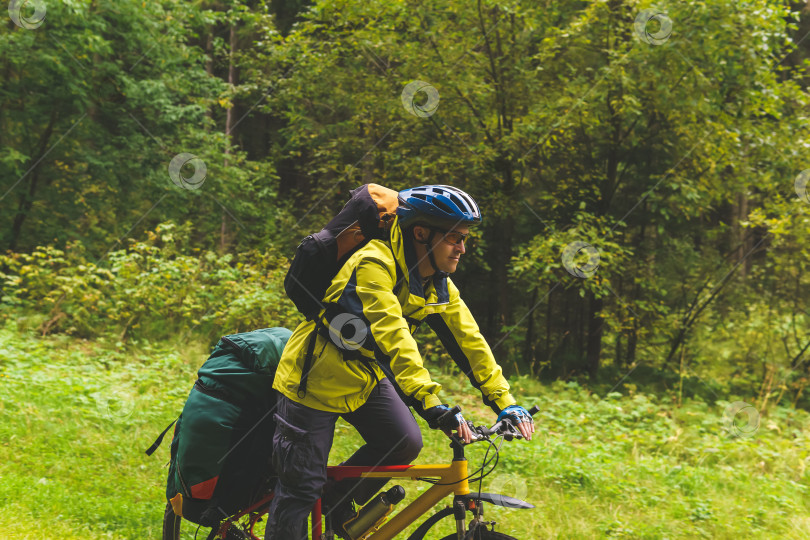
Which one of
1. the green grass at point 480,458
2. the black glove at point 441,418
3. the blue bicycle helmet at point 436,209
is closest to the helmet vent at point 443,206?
the blue bicycle helmet at point 436,209

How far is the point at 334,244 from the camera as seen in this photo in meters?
2.62

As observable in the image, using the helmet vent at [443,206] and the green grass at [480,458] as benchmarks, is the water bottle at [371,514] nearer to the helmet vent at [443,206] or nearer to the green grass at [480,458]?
the green grass at [480,458]

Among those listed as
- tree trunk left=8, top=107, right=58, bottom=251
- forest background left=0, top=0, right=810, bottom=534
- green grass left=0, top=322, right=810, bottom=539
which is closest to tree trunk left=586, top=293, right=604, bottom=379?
forest background left=0, top=0, right=810, bottom=534

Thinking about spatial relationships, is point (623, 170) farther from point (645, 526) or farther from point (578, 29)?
point (645, 526)

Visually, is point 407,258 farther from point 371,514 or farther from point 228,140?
point 228,140

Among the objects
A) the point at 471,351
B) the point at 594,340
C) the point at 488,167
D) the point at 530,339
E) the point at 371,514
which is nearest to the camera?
the point at 471,351

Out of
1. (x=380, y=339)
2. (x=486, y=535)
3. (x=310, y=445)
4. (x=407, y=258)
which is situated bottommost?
(x=486, y=535)

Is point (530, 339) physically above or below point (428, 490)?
below

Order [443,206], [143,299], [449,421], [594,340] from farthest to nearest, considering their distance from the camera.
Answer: [594,340] → [143,299] → [443,206] → [449,421]

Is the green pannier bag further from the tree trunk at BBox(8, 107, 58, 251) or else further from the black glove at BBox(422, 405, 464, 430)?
the tree trunk at BBox(8, 107, 58, 251)

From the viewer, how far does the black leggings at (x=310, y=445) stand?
2590mm

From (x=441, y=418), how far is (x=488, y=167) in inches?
303

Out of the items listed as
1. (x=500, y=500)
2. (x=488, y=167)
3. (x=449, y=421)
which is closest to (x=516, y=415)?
(x=449, y=421)

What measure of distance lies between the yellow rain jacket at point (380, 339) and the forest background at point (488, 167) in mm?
4489
